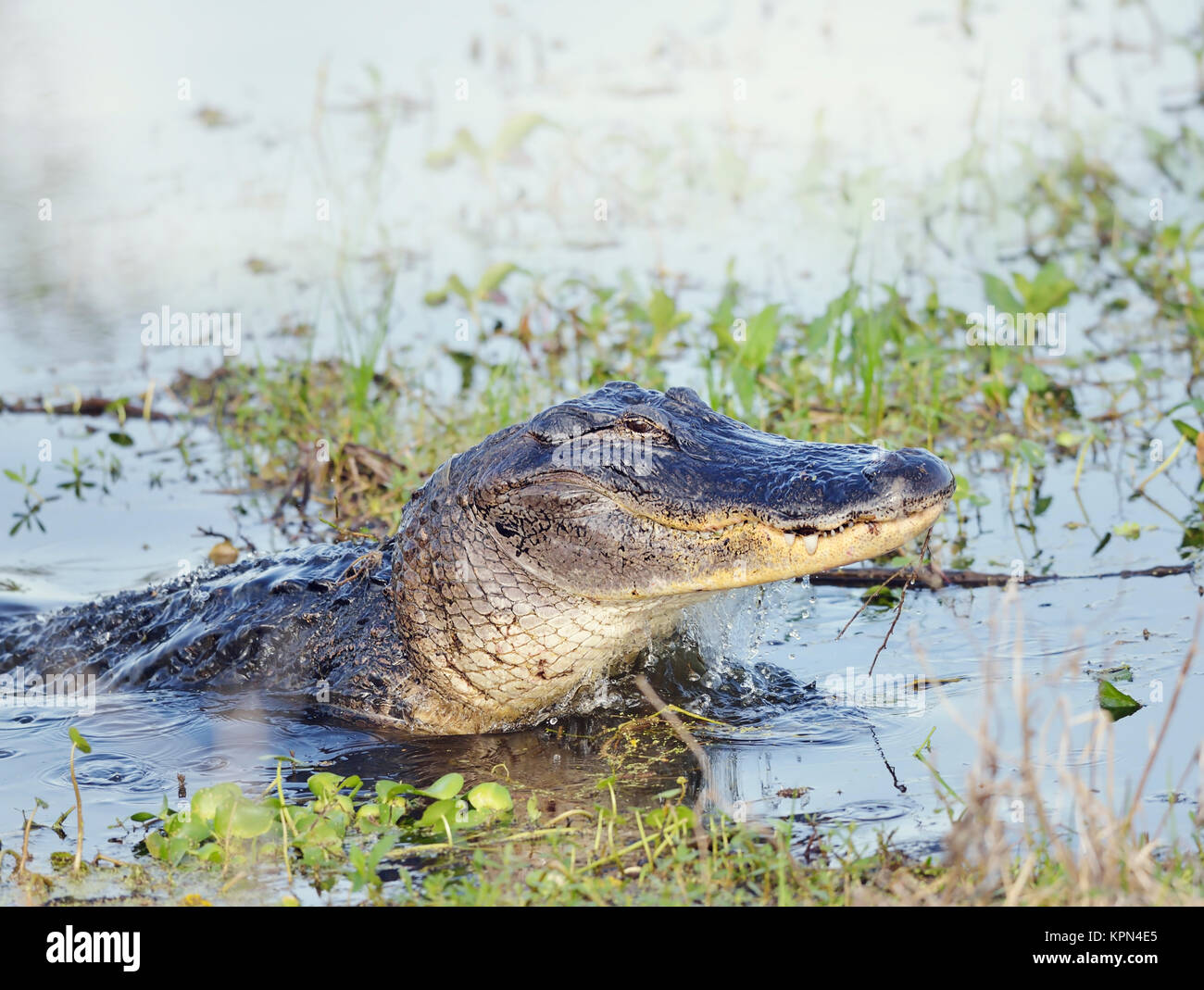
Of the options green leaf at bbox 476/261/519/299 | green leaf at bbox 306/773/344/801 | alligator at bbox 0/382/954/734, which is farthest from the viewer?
green leaf at bbox 476/261/519/299

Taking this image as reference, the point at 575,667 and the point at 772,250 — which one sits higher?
the point at 772,250

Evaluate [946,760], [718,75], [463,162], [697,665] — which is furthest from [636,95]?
[946,760]

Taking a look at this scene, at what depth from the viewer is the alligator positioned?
367cm

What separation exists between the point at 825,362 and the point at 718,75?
522 cm

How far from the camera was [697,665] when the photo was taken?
4.58 metres

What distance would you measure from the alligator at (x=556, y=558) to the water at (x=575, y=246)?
0.17m

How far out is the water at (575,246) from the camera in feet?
13.8

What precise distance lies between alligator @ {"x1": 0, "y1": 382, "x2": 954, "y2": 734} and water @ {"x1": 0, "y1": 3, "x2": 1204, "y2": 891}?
0.55 ft

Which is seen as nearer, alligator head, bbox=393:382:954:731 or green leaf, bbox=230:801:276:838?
green leaf, bbox=230:801:276:838

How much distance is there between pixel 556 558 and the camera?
3.96m

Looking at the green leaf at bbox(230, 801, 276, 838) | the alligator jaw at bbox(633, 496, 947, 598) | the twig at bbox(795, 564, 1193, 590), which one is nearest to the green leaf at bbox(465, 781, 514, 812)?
the green leaf at bbox(230, 801, 276, 838)

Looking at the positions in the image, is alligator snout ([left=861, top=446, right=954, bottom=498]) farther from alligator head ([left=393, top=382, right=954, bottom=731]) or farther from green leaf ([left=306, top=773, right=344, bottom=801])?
green leaf ([left=306, top=773, right=344, bottom=801])
